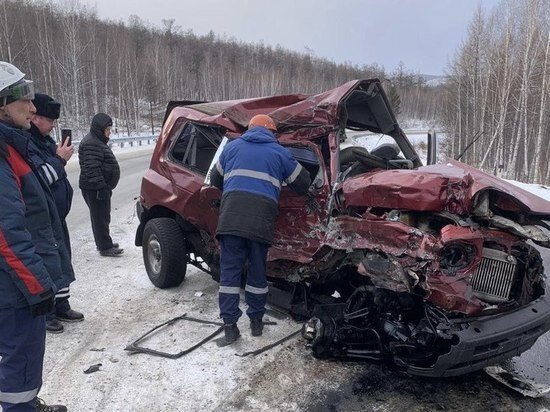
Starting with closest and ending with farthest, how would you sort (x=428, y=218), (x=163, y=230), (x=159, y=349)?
(x=428, y=218) → (x=159, y=349) → (x=163, y=230)

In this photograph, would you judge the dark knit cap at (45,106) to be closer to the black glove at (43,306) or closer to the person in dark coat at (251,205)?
the person in dark coat at (251,205)

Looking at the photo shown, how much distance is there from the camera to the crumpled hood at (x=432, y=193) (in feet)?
9.98

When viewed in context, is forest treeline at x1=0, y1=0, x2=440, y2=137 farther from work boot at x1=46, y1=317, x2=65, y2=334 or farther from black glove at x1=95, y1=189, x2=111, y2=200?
work boot at x1=46, y1=317, x2=65, y2=334

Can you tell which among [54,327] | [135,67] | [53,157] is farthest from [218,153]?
[135,67]

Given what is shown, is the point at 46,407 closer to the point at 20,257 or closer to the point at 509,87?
the point at 20,257

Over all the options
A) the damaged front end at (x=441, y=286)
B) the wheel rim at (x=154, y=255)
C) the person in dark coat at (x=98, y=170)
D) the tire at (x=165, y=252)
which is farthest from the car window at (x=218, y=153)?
the person in dark coat at (x=98, y=170)

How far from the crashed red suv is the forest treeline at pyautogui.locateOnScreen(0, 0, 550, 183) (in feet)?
32.4

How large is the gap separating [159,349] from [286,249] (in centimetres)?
135

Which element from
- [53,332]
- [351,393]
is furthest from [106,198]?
[351,393]

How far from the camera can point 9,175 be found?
2.37 m

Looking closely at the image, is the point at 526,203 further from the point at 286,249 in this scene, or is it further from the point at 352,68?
the point at 352,68

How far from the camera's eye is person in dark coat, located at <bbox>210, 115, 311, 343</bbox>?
3777 millimetres

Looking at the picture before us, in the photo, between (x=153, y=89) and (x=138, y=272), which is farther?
(x=153, y=89)

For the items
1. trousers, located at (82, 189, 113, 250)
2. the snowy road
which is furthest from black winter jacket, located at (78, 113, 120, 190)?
the snowy road
